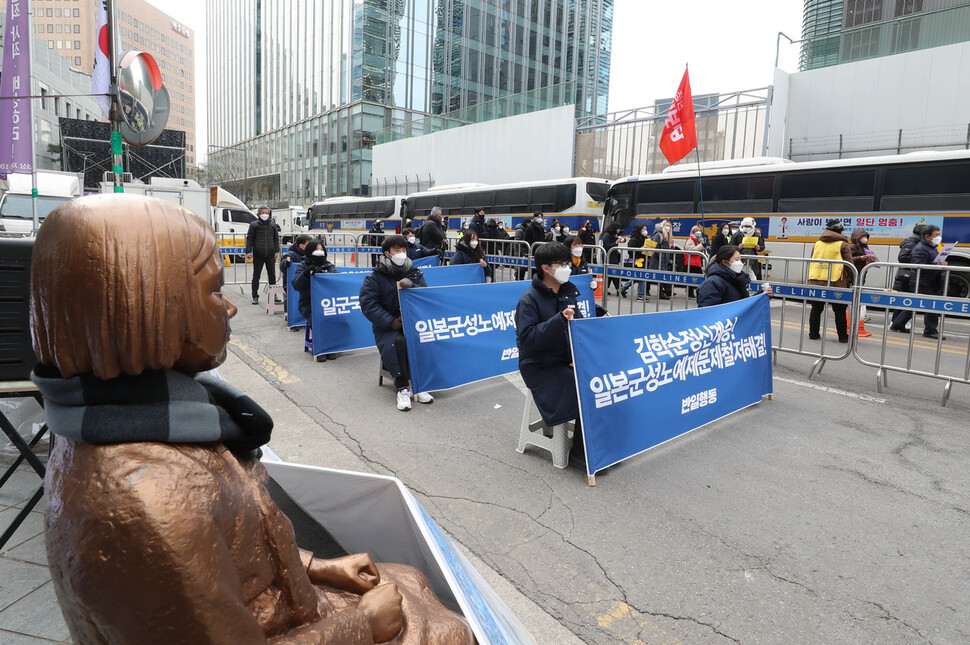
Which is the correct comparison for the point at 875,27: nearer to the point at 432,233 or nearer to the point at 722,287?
the point at 432,233

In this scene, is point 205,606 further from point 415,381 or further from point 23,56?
point 23,56

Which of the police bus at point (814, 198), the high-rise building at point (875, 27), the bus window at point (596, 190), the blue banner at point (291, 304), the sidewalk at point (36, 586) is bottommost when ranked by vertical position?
the sidewalk at point (36, 586)

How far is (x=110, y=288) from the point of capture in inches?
38.7

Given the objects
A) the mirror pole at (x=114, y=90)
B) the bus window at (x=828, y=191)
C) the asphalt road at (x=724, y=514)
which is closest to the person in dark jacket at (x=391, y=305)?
the asphalt road at (x=724, y=514)

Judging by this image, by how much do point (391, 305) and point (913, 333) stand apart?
6235 mm

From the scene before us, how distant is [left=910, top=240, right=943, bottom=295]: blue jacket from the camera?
991cm

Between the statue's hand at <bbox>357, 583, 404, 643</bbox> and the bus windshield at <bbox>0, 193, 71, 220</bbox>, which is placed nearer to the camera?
the statue's hand at <bbox>357, 583, 404, 643</bbox>

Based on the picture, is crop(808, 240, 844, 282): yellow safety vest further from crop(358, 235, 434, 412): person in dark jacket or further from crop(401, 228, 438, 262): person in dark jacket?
crop(401, 228, 438, 262): person in dark jacket

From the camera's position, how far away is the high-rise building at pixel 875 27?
18.2m

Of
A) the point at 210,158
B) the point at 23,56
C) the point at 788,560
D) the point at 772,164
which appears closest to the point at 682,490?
the point at 788,560

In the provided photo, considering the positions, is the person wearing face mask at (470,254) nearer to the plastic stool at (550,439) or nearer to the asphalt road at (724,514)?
the asphalt road at (724,514)

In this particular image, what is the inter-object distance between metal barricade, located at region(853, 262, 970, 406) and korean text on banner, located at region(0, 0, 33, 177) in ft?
36.6

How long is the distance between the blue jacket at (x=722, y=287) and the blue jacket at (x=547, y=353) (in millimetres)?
2315

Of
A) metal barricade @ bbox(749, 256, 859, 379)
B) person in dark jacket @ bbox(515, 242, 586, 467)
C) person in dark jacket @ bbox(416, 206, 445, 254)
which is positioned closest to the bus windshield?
person in dark jacket @ bbox(416, 206, 445, 254)
